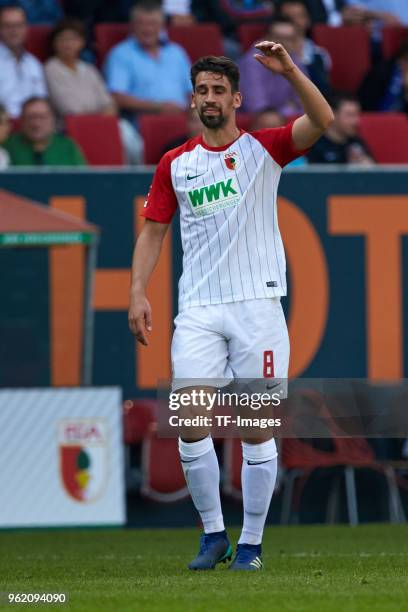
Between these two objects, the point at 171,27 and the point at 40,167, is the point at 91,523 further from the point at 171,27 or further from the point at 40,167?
the point at 171,27

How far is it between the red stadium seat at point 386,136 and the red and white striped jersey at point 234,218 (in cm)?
625

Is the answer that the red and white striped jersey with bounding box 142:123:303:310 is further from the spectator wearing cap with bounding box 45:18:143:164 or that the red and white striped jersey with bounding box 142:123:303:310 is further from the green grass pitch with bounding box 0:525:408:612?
the spectator wearing cap with bounding box 45:18:143:164

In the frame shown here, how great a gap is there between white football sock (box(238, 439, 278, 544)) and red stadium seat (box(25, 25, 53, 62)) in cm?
751

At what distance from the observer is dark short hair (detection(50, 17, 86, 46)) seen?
12.9 m

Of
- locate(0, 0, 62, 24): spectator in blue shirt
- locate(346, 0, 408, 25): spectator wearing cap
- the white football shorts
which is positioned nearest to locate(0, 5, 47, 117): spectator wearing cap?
locate(0, 0, 62, 24): spectator in blue shirt

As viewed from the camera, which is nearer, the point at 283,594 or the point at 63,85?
the point at 283,594

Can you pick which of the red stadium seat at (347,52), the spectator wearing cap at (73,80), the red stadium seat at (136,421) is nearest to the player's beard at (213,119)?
the red stadium seat at (136,421)

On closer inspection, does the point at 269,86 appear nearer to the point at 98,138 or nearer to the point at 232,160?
the point at 98,138

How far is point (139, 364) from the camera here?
38.7 ft

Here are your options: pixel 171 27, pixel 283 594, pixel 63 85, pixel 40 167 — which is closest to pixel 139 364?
pixel 40 167

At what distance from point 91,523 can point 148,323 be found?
3967 millimetres

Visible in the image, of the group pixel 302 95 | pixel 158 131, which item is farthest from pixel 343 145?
pixel 302 95

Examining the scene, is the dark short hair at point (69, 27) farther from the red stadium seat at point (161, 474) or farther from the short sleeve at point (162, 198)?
the short sleeve at point (162, 198)

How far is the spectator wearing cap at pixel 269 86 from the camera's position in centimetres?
1334
